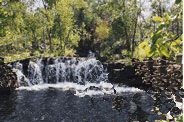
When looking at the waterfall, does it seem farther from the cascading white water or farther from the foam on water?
the foam on water

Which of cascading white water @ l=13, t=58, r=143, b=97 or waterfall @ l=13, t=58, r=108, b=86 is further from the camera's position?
waterfall @ l=13, t=58, r=108, b=86

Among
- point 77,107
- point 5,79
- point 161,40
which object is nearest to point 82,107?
point 77,107

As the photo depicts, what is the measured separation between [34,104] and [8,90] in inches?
168

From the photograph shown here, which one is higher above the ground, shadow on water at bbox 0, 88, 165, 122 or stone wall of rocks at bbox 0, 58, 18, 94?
stone wall of rocks at bbox 0, 58, 18, 94

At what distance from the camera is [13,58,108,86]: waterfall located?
65.1 feet

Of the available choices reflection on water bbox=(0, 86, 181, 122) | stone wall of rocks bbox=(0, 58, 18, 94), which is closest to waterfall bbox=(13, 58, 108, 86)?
stone wall of rocks bbox=(0, 58, 18, 94)

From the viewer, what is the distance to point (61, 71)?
68.9 ft

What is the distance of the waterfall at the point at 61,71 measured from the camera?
65.1 feet

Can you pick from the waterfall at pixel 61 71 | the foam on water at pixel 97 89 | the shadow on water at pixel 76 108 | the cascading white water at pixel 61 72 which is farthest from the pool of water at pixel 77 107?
the waterfall at pixel 61 71

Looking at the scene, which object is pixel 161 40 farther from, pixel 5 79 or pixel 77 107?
pixel 5 79

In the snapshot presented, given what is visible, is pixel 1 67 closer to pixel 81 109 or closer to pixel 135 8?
pixel 81 109

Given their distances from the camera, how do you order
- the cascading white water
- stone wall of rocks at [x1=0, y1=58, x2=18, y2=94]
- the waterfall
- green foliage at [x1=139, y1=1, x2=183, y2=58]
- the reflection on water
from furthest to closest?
1. the waterfall
2. the cascading white water
3. stone wall of rocks at [x1=0, y1=58, x2=18, y2=94]
4. the reflection on water
5. green foliage at [x1=139, y1=1, x2=183, y2=58]

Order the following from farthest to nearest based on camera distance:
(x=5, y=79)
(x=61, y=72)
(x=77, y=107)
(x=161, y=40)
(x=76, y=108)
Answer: (x=61, y=72) → (x=5, y=79) → (x=77, y=107) → (x=76, y=108) → (x=161, y=40)

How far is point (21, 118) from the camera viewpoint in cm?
968
